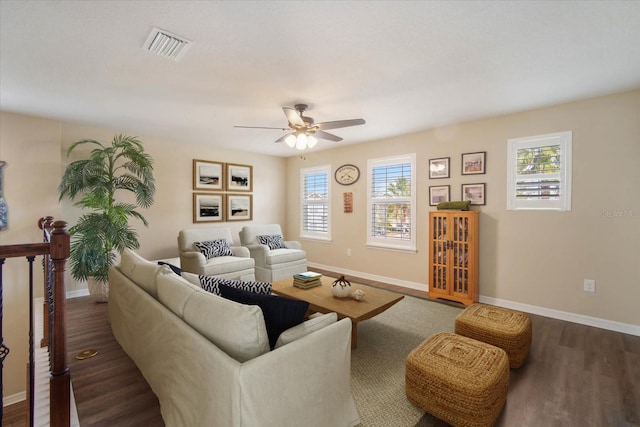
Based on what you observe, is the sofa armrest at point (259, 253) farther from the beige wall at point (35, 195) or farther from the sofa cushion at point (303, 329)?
the sofa cushion at point (303, 329)

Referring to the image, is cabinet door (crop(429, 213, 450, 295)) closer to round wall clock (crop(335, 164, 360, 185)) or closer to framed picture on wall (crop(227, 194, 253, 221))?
round wall clock (crop(335, 164, 360, 185))

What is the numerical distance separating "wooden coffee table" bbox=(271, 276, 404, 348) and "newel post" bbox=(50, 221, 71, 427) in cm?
168

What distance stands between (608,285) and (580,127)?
5.67 feet

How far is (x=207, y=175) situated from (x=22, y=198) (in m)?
2.47

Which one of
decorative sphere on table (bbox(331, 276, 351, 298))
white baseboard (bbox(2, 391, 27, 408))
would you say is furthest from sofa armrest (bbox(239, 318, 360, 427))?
white baseboard (bbox(2, 391, 27, 408))

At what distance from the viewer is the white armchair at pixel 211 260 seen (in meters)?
4.01

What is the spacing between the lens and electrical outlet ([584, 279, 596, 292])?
10.3 ft

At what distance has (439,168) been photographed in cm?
428

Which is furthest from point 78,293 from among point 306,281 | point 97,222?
point 306,281

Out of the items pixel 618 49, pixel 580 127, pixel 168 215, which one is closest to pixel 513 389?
pixel 618 49

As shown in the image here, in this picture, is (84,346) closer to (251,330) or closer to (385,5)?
(251,330)

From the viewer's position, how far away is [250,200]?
6090 millimetres

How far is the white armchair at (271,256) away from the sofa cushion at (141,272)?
7.23 ft

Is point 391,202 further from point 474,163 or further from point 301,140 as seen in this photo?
point 301,140
